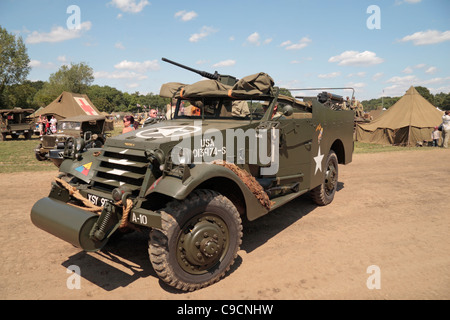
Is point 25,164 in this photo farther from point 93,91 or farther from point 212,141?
point 93,91

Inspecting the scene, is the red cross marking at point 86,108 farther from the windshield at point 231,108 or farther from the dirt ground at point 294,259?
the windshield at point 231,108

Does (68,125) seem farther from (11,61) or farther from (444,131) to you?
(11,61)

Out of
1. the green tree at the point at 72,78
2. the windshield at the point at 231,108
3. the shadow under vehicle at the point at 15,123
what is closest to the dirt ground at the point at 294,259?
the windshield at the point at 231,108

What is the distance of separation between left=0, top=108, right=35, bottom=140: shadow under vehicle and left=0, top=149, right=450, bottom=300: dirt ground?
18640 mm

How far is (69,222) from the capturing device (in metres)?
3.13

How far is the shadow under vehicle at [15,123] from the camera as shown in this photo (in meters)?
21.7

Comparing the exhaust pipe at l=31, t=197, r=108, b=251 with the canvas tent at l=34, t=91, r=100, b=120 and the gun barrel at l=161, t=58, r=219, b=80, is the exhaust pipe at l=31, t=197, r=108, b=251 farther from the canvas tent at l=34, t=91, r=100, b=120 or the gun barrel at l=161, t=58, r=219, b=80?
the canvas tent at l=34, t=91, r=100, b=120

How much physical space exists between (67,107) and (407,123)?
2381 centimetres

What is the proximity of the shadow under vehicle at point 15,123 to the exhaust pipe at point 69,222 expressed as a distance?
2232cm

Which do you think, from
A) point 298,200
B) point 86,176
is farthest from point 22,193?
point 298,200

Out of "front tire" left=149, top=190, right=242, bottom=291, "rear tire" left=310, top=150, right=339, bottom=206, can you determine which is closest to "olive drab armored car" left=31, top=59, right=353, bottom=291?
"front tire" left=149, top=190, right=242, bottom=291

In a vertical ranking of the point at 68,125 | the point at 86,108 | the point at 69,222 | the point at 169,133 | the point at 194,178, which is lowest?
the point at 69,222

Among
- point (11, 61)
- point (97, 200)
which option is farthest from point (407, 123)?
point (11, 61)

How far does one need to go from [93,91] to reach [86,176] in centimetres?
10889
